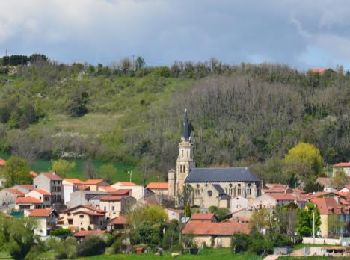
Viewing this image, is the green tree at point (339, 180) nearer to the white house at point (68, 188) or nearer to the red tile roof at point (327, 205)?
the red tile roof at point (327, 205)

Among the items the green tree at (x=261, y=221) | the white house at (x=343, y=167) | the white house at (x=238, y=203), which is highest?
the white house at (x=343, y=167)

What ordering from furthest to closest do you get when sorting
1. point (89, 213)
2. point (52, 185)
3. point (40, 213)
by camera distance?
point (52, 185)
point (89, 213)
point (40, 213)

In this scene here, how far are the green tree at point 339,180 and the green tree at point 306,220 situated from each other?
17180mm

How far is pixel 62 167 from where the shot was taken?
3659 inches

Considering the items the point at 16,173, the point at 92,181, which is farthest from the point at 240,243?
the point at 16,173

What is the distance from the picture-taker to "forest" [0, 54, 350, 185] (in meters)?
99.8

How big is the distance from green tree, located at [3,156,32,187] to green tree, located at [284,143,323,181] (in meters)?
19.1

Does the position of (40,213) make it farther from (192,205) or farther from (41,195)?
(192,205)

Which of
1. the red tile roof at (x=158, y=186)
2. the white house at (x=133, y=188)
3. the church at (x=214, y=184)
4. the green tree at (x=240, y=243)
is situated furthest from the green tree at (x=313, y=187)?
the green tree at (x=240, y=243)

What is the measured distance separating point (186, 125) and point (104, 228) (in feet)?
51.8

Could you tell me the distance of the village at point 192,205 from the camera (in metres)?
67.7

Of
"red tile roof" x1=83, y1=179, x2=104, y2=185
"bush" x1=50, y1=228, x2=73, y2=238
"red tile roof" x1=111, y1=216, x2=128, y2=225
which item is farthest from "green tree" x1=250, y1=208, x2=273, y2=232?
"red tile roof" x1=83, y1=179, x2=104, y2=185

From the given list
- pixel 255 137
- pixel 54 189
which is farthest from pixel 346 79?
pixel 54 189

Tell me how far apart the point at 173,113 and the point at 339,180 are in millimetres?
26004
